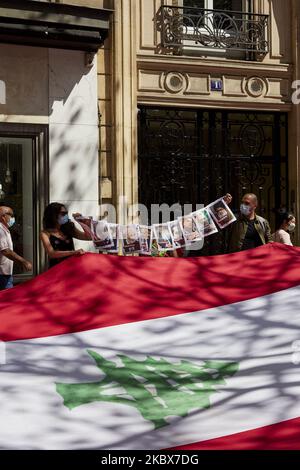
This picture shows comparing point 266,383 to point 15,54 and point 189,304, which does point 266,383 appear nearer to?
point 189,304

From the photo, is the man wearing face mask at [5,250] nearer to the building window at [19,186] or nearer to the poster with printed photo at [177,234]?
the poster with printed photo at [177,234]

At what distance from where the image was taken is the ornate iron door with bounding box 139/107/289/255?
12508 mm

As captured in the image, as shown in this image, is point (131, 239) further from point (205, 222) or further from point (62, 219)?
point (62, 219)

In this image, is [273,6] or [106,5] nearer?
[106,5]

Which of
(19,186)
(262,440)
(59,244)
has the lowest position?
(262,440)

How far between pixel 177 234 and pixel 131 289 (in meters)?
2.46

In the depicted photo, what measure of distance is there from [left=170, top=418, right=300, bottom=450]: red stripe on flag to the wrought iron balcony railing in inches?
398

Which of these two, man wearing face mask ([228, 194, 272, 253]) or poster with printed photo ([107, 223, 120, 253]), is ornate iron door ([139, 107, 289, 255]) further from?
poster with printed photo ([107, 223, 120, 253])

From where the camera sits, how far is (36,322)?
4.09 meters

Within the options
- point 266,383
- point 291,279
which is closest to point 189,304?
point 291,279

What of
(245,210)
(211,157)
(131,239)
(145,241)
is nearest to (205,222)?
(145,241)

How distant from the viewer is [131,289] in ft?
14.6

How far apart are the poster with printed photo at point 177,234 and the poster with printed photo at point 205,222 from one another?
20cm
